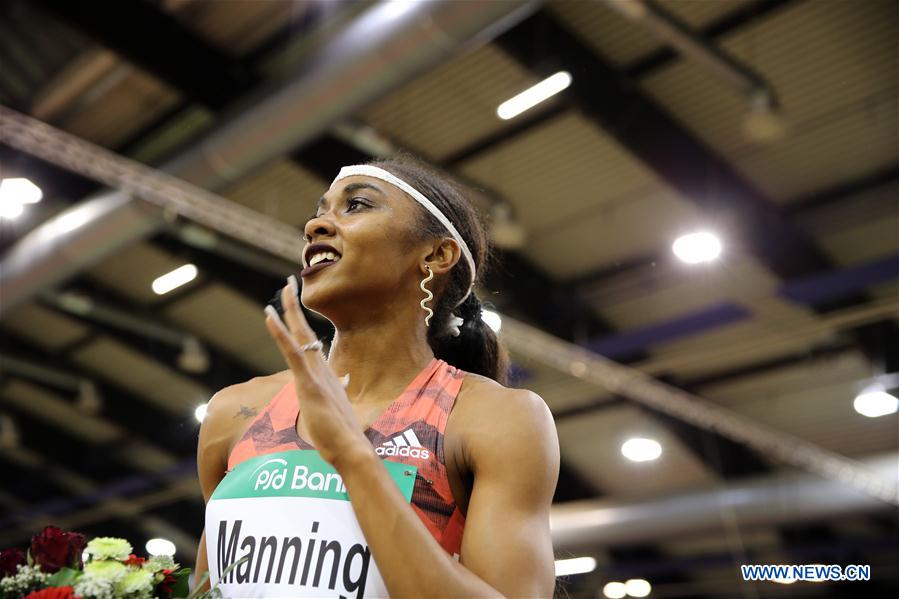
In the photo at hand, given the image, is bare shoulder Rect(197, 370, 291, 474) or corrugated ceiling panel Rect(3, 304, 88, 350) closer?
bare shoulder Rect(197, 370, 291, 474)

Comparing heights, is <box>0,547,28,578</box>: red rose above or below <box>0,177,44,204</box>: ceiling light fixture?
below

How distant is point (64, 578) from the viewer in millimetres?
1419

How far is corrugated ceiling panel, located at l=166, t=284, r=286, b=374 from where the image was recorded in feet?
35.8

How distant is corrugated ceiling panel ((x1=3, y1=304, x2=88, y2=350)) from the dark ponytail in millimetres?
10668

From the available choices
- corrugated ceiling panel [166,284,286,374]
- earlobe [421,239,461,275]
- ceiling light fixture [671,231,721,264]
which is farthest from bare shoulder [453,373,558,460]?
corrugated ceiling panel [166,284,286,374]

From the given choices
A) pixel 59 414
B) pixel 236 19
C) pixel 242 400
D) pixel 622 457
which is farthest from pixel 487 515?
pixel 59 414

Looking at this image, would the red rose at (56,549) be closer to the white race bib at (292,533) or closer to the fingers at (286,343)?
the white race bib at (292,533)

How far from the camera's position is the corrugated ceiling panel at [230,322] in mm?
10922

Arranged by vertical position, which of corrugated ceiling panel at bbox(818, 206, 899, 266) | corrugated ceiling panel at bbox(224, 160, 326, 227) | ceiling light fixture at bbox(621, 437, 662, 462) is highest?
corrugated ceiling panel at bbox(224, 160, 326, 227)

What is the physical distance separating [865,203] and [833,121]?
1.01 metres

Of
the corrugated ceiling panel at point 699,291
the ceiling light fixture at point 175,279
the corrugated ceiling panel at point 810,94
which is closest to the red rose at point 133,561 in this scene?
the corrugated ceiling panel at point 810,94

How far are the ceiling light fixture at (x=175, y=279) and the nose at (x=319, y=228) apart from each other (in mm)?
8666

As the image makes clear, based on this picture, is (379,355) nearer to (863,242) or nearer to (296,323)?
(296,323)

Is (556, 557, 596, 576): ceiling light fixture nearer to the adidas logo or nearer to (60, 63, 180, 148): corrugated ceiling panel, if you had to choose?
(60, 63, 180, 148): corrugated ceiling panel
